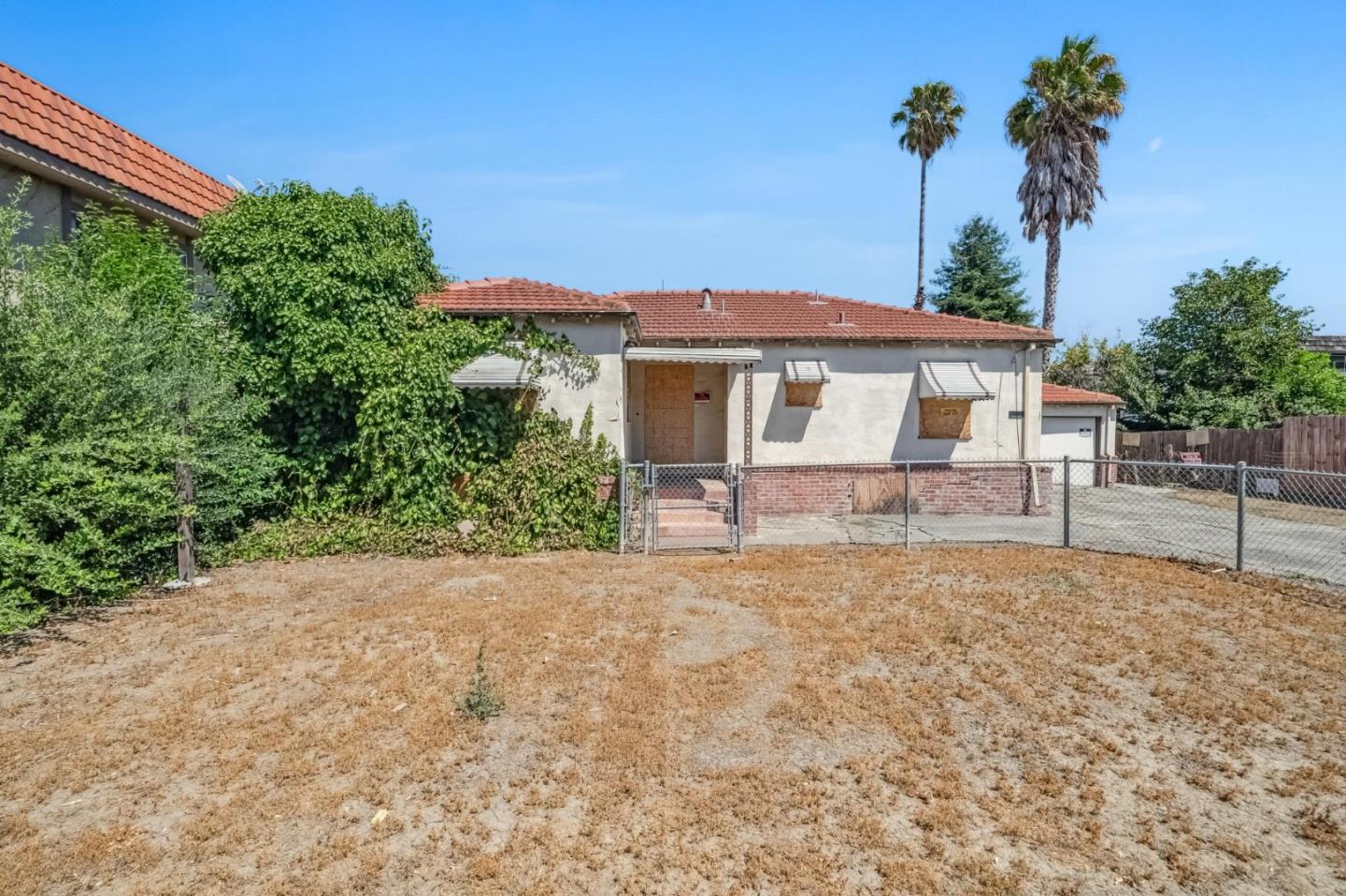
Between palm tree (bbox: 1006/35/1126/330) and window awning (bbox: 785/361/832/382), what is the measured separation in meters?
14.2

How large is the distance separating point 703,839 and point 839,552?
6.91m

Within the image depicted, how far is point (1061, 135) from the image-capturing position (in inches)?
888

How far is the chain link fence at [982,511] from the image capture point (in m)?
9.95

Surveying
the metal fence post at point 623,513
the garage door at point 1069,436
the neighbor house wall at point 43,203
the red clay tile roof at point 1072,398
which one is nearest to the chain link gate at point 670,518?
the metal fence post at point 623,513

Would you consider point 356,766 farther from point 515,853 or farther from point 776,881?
point 776,881

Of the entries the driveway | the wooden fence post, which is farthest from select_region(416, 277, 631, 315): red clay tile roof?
the driveway

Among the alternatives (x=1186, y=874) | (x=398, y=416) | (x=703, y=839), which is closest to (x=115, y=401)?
(x=398, y=416)

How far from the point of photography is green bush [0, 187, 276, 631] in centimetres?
643

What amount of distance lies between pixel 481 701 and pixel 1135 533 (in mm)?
11717

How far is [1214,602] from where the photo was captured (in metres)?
7.37

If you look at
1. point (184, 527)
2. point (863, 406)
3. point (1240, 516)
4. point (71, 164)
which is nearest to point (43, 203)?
point (71, 164)

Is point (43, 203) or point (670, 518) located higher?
point (43, 203)

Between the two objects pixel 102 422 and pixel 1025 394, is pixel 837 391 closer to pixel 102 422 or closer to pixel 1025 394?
pixel 1025 394

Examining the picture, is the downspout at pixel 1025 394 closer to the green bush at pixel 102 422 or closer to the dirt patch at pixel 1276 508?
the dirt patch at pixel 1276 508
